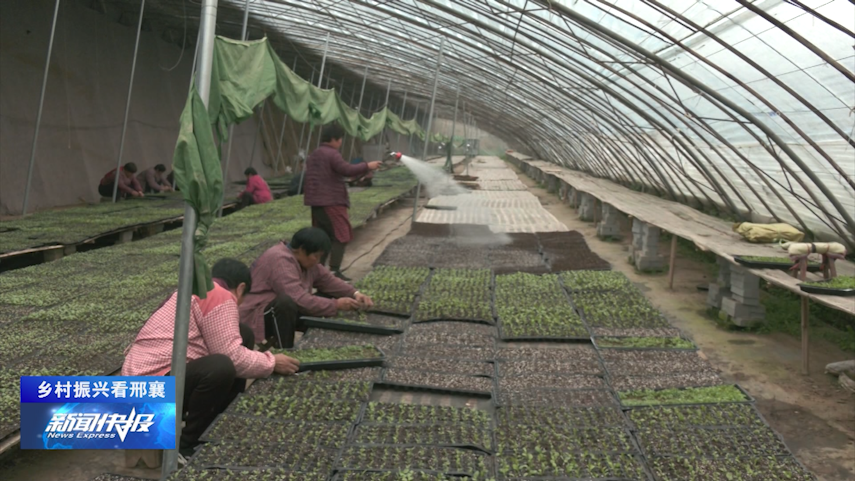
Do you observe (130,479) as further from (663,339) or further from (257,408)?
(663,339)

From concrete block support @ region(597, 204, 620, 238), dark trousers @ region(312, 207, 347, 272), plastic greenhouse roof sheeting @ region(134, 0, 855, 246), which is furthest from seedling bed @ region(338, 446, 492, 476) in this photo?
concrete block support @ region(597, 204, 620, 238)

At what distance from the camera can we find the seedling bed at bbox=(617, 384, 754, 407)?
408cm

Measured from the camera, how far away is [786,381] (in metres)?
5.59

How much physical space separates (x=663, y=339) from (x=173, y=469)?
369 centimetres

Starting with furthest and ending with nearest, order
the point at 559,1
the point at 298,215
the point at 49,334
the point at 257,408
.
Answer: the point at 298,215 → the point at 559,1 → the point at 49,334 → the point at 257,408

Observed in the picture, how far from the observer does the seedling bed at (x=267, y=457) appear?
3.20m

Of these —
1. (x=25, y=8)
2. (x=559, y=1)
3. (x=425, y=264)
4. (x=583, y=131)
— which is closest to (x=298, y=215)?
(x=425, y=264)

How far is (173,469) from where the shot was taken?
3133mm

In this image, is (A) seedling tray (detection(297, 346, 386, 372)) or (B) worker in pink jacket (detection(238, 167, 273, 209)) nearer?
(A) seedling tray (detection(297, 346, 386, 372))

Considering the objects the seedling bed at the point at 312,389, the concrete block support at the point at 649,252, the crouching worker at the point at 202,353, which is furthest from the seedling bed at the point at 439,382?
the concrete block support at the point at 649,252

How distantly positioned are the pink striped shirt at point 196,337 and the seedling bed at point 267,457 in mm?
539

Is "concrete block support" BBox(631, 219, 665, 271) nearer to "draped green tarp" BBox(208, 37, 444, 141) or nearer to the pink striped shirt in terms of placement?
"draped green tarp" BBox(208, 37, 444, 141)

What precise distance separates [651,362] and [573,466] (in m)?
1.77

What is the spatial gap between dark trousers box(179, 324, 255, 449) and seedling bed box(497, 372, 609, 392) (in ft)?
5.49
